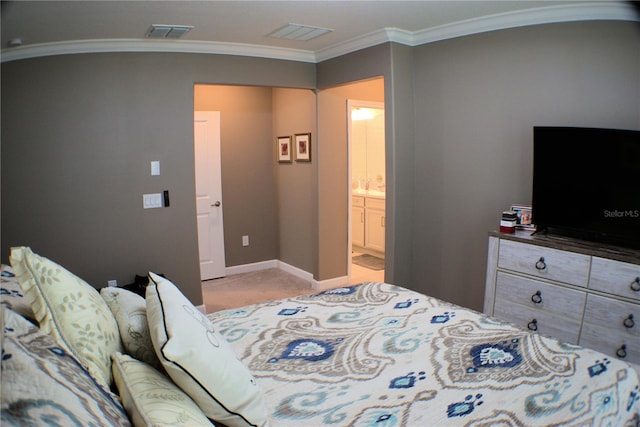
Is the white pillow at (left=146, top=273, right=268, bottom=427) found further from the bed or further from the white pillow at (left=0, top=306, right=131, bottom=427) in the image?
the white pillow at (left=0, top=306, right=131, bottom=427)

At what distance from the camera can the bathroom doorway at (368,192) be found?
6.12 m

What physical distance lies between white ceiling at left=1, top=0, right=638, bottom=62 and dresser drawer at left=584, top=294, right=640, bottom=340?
6.24ft

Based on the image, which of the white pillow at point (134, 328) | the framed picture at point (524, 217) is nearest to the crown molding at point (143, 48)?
the framed picture at point (524, 217)

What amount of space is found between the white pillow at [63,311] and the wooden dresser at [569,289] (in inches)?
106

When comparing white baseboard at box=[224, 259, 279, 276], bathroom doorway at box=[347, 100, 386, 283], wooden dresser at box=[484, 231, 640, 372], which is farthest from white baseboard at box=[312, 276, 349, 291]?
wooden dresser at box=[484, 231, 640, 372]

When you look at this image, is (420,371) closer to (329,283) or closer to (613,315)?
(613,315)

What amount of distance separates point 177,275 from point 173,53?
2051 mm

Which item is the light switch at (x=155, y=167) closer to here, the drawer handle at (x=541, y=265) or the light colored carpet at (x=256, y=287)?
the light colored carpet at (x=256, y=287)

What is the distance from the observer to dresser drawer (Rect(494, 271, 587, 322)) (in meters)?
2.82

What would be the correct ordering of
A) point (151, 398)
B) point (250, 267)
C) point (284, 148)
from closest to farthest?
point (151, 398) < point (284, 148) < point (250, 267)

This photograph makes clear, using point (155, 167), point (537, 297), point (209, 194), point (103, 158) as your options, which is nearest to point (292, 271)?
point (209, 194)

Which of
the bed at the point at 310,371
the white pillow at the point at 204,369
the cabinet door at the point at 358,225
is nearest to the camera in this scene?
the bed at the point at 310,371

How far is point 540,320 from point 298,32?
9.48 feet

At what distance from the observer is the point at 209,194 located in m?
5.28
